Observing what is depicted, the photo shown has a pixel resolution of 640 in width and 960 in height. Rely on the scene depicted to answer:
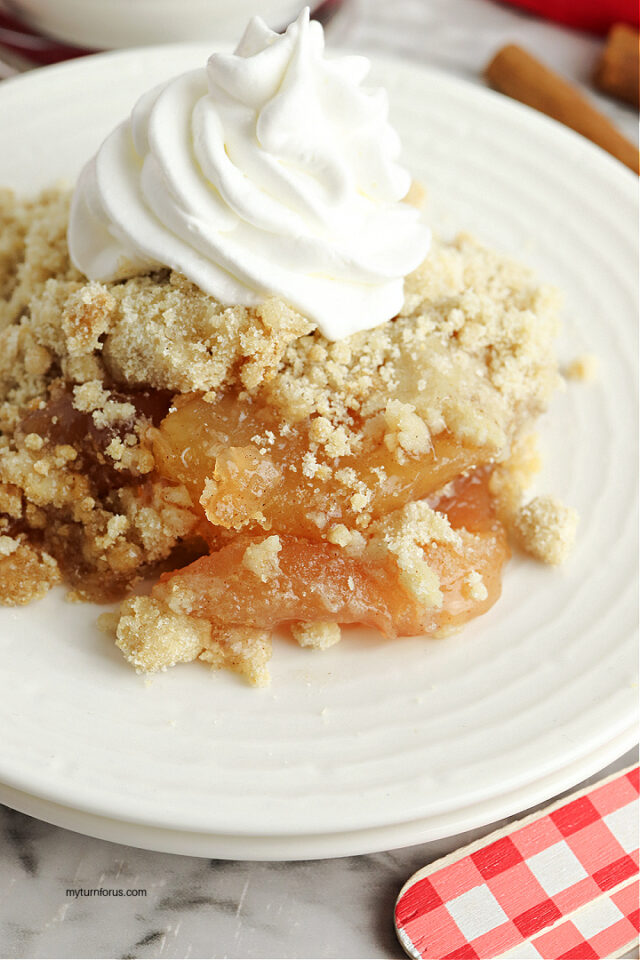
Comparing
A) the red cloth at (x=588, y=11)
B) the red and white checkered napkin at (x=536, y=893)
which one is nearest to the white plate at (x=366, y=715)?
the red and white checkered napkin at (x=536, y=893)

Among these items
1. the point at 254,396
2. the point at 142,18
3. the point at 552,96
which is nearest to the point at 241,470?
the point at 254,396

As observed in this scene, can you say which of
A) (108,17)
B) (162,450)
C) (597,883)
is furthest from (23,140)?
(597,883)

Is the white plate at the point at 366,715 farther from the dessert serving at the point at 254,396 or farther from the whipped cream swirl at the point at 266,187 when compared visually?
the whipped cream swirl at the point at 266,187

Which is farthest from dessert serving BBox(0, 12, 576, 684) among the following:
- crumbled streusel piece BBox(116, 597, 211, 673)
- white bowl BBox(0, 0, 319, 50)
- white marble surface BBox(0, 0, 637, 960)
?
white bowl BBox(0, 0, 319, 50)

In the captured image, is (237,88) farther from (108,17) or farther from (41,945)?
(41,945)

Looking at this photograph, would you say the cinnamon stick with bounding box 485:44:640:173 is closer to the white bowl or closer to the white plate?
the white bowl
